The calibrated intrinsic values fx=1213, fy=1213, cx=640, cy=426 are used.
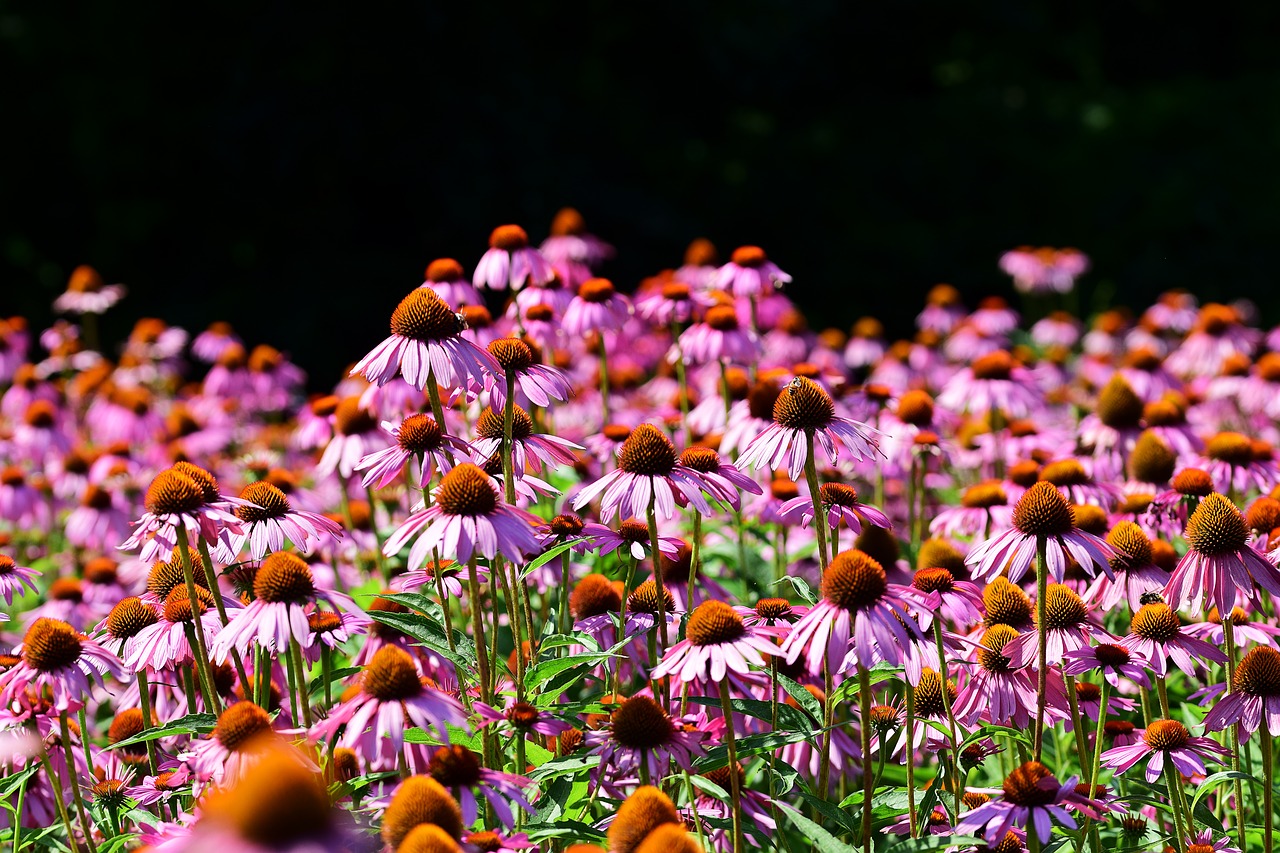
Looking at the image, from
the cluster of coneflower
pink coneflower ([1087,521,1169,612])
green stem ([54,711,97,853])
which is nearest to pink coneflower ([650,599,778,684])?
the cluster of coneflower

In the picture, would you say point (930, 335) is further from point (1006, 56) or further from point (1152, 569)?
point (1006, 56)

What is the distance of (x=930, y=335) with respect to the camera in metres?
6.56

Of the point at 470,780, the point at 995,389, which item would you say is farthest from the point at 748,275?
the point at 470,780

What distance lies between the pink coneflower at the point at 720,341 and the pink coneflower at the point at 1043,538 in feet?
4.97

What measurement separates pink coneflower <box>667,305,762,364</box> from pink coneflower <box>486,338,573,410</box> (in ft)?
4.32

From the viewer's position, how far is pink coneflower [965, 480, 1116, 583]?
2.08 metres

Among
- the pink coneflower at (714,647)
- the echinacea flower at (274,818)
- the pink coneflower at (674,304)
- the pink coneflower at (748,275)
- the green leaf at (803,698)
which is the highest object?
the pink coneflower at (748,275)

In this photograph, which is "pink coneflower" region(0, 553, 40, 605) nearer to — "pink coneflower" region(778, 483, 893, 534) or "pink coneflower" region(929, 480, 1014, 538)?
"pink coneflower" region(778, 483, 893, 534)

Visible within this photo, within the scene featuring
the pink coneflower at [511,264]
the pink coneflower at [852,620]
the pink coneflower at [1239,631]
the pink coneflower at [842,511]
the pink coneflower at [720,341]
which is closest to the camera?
the pink coneflower at [852,620]

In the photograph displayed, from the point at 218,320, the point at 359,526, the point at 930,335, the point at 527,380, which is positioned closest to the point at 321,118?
the point at 218,320

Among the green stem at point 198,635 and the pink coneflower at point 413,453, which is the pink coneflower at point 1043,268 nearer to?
the pink coneflower at point 413,453

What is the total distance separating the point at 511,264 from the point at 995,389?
175cm

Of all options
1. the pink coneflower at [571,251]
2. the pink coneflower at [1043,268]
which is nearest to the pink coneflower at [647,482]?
the pink coneflower at [571,251]

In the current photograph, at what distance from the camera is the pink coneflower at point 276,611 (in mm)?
1923
